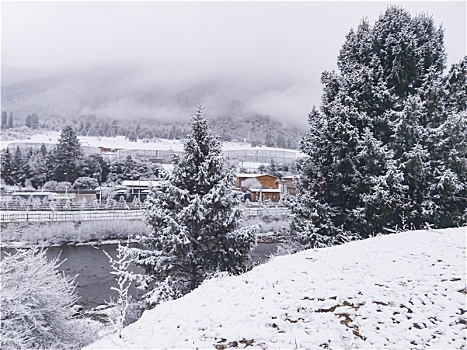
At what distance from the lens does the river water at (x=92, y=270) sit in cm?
1522

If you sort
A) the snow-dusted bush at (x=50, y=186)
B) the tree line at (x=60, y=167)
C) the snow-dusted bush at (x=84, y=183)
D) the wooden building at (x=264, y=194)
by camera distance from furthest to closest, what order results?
the wooden building at (x=264, y=194)
the tree line at (x=60, y=167)
the snow-dusted bush at (x=84, y=183)
the snow-dusted bush at (x=50, y=186)

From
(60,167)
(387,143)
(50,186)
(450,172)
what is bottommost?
(50,186)

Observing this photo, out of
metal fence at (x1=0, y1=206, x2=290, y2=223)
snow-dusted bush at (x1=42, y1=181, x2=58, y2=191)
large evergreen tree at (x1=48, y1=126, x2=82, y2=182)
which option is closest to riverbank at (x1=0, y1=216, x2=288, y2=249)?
metal fence at (x1=0, y1=206, x2=290, y2=223)

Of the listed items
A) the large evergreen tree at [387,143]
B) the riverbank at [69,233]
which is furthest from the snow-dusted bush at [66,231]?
the large evergreen tree at [387,143]

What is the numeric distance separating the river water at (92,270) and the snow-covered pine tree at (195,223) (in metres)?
3.79

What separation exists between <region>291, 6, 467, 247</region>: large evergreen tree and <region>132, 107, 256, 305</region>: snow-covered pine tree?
2697 millimetres

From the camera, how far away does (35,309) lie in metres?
6.33

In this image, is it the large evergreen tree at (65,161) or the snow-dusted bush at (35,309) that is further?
the large evergreen tree at (65,161)

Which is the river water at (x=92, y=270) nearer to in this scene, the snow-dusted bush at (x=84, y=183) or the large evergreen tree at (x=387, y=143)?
the large evergreen tree at (x=387, y=143)

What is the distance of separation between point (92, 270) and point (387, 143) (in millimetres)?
17747

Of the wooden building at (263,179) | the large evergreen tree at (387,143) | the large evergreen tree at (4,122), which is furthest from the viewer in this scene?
the large evergreen tree at (4,122)

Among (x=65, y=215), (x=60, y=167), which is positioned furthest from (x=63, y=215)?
(x=60, y=167)

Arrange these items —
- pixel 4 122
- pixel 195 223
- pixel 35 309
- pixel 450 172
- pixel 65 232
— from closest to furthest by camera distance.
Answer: pixel 35 309, pixel 450 172, pixel 195 223, pixel 65 232, pixel 4 122

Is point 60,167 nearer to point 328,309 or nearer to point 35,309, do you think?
point 35,309
